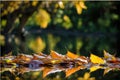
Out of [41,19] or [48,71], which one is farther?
[41,19]

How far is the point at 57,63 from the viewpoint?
1349 millimetres

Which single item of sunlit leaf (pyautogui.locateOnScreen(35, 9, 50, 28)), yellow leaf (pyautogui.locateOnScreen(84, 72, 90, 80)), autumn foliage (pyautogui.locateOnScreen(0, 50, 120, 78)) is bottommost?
sunlit leaf (pyautogui.locateOnScreen(35, 9, 50, 28))

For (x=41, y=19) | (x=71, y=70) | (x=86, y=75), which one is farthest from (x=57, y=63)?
→ (x=41, y=19)

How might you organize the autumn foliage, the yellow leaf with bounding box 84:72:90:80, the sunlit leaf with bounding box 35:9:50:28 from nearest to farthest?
1. the yellow leaf with bounding box 84:72:90:80
2. the autumn foliage
3. the sunlit leaf with bounding box 35:9:50:28

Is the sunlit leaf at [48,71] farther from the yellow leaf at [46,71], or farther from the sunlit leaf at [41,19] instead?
the sunlit leaf at [41,19]

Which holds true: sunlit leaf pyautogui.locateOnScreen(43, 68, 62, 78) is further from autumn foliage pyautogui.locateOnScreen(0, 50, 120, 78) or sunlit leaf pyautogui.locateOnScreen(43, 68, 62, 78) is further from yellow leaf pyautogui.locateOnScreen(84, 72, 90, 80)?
yellow leaf pyautogui.locateOnScreen(84, 72, 90, 80)

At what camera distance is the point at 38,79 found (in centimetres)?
107

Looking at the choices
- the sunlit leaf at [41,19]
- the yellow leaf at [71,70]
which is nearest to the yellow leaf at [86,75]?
the yellow leaf at [71,70]

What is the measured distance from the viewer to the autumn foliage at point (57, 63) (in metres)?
1.27

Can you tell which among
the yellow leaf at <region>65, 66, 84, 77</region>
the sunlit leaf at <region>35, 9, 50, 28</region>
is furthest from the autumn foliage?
the sunlit leaf at <region>35, 9, 50, 28</region>

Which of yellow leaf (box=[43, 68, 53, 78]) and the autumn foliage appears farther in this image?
the autumn foliage

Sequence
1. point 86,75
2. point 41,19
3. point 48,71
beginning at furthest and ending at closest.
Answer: point 41,19
point 48,71
point 86,75

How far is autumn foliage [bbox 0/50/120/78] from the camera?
4.17 ft

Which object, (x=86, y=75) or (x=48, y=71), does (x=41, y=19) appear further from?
(x=86, y=75)
